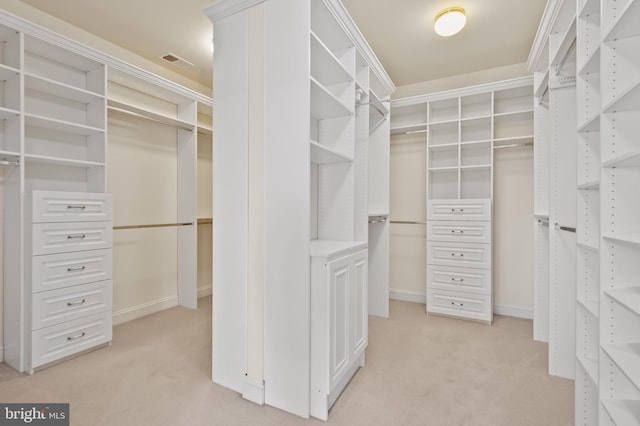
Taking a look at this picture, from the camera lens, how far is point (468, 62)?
11.5ft

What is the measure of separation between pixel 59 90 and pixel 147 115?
2.51ft

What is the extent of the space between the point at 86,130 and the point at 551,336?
13.0ft

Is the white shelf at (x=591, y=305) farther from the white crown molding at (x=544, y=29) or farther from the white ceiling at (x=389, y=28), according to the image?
the white ceiling at (x=389, y=28)

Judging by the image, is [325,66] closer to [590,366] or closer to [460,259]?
[590,366]

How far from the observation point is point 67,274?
2398 millimetres

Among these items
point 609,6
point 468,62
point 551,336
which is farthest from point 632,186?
point 468,62

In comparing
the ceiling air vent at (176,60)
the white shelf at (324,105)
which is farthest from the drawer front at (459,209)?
the ceiling air vent at (176,60)

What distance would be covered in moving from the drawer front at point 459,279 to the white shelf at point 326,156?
1843 millimetres

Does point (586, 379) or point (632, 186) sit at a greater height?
point (632, 186)

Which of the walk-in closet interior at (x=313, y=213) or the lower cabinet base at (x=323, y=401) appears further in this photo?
the lower cabinet base at (x=323, y=401)

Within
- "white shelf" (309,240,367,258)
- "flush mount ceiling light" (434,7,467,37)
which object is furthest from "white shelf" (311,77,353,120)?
"flush mount ceiling light" (434,7,467,37)

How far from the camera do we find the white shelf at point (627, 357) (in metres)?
1.10

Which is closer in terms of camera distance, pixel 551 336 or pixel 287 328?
pixel 287 328

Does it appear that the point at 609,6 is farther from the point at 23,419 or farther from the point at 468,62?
the point at 23,419
